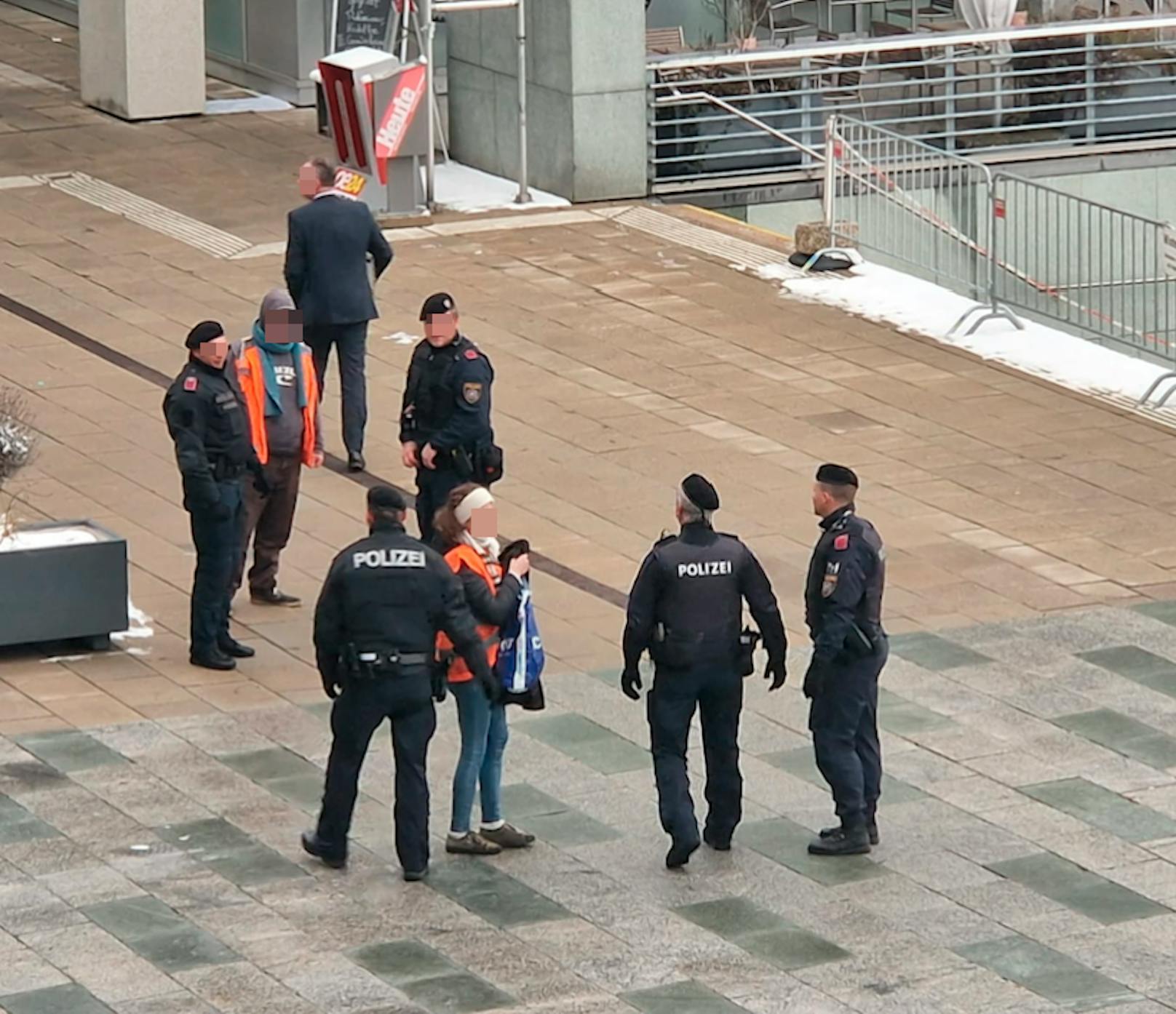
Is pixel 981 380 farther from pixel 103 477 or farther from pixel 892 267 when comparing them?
pixel 103 477

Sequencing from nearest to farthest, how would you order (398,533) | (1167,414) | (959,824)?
(398,533) < (959,824) < (1167,414)

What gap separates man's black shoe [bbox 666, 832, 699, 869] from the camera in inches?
426

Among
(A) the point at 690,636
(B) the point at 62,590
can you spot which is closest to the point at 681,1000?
(A) the point at 690,636

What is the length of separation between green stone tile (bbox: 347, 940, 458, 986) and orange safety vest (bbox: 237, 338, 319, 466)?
12.8 ft

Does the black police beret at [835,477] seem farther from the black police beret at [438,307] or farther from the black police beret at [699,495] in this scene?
the black police beret at [438,307]

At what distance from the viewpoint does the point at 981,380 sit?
18469mm

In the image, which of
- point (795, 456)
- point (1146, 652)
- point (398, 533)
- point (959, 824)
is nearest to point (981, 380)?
point (795, 456)

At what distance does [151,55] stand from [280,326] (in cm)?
1321

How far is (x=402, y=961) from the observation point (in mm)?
9945

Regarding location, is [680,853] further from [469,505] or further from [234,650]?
[234,650]

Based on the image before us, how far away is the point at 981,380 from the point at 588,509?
3920mm

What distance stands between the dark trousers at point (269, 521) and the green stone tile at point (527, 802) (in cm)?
227

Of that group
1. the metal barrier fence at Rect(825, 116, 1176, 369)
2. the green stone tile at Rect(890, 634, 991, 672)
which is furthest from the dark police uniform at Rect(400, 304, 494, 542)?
the metal barrier fence at Rect(825, 116, 1176, 369)

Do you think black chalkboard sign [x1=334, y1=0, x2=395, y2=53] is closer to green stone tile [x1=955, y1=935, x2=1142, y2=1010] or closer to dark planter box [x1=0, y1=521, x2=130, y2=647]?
dark planter box [x1=0, y1=521, x2=130, y2=647]
